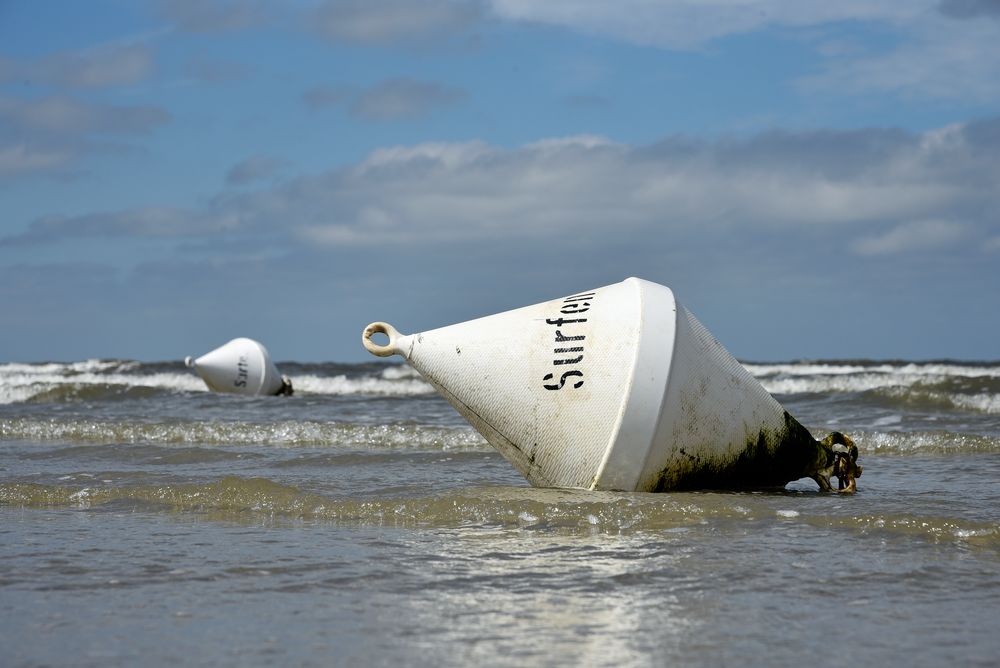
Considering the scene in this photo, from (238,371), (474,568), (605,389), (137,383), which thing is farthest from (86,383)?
(474,568)

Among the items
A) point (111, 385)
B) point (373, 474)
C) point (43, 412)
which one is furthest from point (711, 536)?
point (111, 385)

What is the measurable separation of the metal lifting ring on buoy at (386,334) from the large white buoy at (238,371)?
1574cm

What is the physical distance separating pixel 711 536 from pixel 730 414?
3.31 feet

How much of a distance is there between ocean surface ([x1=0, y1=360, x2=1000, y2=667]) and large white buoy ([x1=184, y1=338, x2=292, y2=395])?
1255 centimetres

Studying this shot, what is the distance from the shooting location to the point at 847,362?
38219 millimetres

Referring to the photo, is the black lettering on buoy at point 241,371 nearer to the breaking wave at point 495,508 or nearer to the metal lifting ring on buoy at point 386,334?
the breaking wave at point 495,508

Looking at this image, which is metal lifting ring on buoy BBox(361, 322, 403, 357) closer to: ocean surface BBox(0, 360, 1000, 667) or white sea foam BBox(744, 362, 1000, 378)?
ocean surface BBox(0, 360, 1000, 667)

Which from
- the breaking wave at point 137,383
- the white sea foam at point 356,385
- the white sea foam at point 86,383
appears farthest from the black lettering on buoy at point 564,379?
the white sea foam at point 356,385

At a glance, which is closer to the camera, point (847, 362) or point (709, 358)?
point (709, 358)

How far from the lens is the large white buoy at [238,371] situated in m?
21.5

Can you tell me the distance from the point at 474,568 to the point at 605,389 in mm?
1497

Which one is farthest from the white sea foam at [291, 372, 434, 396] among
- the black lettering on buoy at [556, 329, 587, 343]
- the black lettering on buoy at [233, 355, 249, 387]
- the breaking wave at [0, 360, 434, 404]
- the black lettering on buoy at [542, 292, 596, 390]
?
the black lettering on buoy at [556, 329, 587, 343]

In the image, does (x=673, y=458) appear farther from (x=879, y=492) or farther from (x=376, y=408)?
(x=376, y=408)

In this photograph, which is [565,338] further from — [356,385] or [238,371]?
[356,385]
